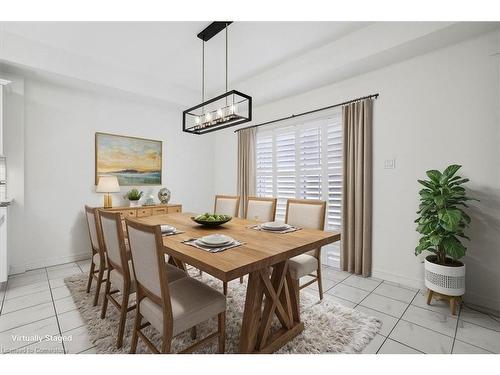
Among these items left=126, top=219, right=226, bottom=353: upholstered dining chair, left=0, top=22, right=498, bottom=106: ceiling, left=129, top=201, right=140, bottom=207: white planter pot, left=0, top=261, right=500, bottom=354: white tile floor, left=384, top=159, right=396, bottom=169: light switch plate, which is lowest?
left=0, top=261, right=500, bottom=354: white tile floor

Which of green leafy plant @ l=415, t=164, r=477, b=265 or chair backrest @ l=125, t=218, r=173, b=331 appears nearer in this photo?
chair backrest @ l=125, t=218, r=173, b=331

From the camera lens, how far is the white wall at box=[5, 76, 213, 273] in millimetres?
3084

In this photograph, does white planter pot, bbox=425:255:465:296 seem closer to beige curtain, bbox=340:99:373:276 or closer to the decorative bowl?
beige curtain, bbox=340:99:373:276

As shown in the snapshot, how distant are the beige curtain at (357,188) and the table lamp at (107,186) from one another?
3.26 meters

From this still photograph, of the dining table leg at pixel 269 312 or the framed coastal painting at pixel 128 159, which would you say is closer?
the dining table leg at pixel 269 312

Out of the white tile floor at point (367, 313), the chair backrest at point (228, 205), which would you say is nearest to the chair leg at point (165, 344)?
the white tile floor at point (367, 313)

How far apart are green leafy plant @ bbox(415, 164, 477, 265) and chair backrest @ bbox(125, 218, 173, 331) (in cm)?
225

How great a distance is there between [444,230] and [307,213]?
4.00 ft

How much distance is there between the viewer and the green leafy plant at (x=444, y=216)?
2.05 meters

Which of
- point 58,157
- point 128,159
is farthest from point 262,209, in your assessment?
point 58,157

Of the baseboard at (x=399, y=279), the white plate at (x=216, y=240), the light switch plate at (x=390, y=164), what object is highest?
the light switch plate at (x=390, y=164)

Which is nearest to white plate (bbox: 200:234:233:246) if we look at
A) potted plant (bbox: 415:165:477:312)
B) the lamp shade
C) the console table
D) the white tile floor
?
the white tile floor

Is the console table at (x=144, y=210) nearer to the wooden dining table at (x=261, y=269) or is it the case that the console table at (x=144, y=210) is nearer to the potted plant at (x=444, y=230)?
the wooden dining table at (x=261, y=269)

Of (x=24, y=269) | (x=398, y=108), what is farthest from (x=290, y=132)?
(x=24, y=269)
